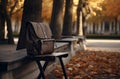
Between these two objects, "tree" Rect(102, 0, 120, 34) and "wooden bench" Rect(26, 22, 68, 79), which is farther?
"tree" Rect(102, 0, 120, 34)

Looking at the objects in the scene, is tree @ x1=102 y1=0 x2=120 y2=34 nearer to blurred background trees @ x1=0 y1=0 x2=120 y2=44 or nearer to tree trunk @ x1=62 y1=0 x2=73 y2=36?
blurred background trees @ x1=0 y1=0 x2=120 y2=44

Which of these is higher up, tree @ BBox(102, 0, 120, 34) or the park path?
tree @ BBox(102, 0, 120, 34)

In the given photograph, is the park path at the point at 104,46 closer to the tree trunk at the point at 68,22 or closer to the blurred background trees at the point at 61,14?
the blurred background trees at the point at 61,14

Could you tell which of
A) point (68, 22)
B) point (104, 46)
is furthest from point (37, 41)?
point (104, 46)

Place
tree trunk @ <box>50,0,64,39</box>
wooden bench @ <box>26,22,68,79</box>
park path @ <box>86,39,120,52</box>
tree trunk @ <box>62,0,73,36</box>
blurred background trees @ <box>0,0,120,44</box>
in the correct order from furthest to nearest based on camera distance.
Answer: park path @ <box>86,39,120,52</box>
tree trunk @ <box>62,0,73,36</box>
blurred background trees @ <box>0,0,120,44</box>
tree trunk @ <box>50,0,64,39</box>
wooden bench @ <box>26,22,68,79</box>

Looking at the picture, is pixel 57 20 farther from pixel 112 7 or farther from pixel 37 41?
pixel 112 7

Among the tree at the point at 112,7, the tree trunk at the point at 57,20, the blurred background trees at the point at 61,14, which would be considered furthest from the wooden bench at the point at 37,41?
the tree at the point at 112,7

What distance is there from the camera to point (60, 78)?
9773 mm

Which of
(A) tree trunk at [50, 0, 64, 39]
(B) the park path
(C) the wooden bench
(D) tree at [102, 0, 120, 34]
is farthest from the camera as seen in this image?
(D) tree at [102, 0, 120, 34]

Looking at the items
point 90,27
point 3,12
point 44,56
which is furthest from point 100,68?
point 90,27

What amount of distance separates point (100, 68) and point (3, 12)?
14275mm

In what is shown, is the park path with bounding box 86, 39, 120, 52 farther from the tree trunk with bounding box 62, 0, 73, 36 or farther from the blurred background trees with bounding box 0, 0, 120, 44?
the tree trunk with bounding box 62, 0, 73, 36

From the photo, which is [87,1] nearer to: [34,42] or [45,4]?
[45,4]

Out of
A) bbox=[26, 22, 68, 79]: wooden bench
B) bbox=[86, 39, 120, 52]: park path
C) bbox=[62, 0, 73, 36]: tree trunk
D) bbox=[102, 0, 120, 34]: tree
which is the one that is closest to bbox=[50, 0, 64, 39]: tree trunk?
A: bbox=[62, 0, 73, 36]: tree trunk
